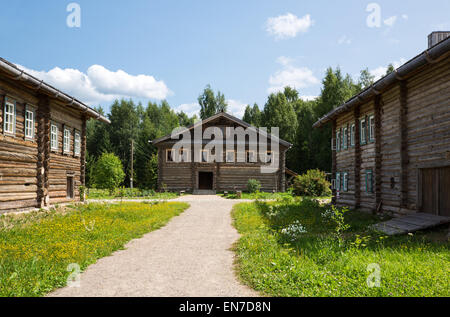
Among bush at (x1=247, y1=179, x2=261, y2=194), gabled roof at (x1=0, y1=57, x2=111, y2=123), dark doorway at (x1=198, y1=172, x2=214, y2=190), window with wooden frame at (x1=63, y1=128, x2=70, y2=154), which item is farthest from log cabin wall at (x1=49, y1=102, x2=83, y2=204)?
dark doorway at (x1=198, y1=172, x2=214, y2=190)

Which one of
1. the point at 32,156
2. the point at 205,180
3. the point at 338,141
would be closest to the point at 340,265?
the point at 32,156

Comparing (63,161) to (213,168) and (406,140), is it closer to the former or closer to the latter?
(213,168)

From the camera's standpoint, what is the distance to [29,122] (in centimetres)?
1527

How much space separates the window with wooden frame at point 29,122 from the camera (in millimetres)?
15000

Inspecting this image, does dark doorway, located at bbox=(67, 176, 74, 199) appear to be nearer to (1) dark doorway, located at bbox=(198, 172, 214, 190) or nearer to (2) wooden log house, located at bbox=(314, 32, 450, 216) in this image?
(2) wooden log house, located at bbox=(314, 32, 450, 216)

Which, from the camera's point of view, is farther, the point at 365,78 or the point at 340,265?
the point at 365,78

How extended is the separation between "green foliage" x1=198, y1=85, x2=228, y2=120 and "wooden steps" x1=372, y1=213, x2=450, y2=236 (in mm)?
47176

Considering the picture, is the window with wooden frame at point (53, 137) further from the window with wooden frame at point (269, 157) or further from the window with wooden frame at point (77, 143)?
the window with wooden frame at point (269, 157)

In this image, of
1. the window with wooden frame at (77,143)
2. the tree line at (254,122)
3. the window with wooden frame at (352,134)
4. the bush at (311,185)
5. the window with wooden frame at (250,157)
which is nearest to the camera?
the window with wooden frame at (352,134)

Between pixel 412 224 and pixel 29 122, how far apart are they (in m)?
15.8

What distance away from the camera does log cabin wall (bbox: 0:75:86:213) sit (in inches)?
526

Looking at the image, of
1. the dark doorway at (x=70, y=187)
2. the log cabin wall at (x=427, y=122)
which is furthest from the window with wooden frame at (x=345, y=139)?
the dark doorway at (x=70, y=187)

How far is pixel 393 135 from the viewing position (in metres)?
14.0

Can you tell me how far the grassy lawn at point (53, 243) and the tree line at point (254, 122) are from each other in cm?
3143
